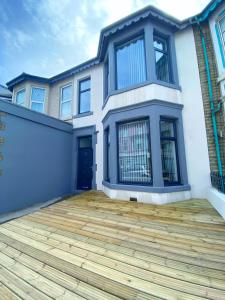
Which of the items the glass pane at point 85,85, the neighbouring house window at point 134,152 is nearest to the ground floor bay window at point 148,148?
the neighbouring house window at point 134,152

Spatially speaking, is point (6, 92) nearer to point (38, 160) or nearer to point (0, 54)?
point (0, 54)

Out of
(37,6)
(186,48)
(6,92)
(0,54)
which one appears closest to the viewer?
(186,48)

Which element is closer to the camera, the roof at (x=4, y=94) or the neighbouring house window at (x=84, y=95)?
the neighbouring house window at (x=84, y=95)

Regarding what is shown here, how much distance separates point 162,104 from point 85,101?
15.8 feet

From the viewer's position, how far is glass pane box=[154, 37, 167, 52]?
6.30 meters

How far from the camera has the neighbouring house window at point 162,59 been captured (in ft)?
20.4

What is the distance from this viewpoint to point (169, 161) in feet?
18.5

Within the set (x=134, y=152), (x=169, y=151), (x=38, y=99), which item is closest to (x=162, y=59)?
(x=169, y=151)

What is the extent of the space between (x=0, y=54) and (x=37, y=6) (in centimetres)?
434

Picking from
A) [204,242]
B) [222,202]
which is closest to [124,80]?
[222,202]

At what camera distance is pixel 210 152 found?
536 cm

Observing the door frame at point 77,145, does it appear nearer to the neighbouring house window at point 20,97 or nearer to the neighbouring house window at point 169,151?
the neighbouring house window at point 169,151

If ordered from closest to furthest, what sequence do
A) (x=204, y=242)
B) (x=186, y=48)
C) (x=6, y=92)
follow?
(x=204, y=242) → (x=186, y=48) → (x=6, y=92)

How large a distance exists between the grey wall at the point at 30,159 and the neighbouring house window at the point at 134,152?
10.9 feet
